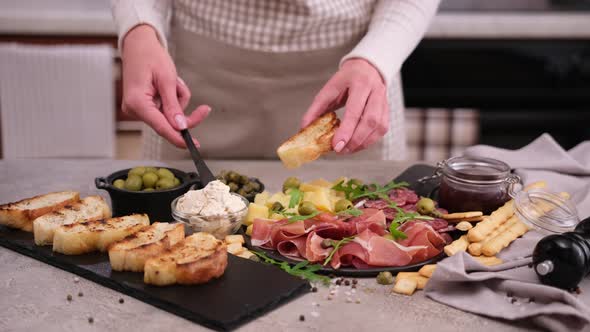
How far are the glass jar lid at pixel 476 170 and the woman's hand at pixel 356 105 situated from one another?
21cm

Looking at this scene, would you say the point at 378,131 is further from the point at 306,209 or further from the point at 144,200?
the point at 144,200

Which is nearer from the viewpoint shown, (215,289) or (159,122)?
(215,289)

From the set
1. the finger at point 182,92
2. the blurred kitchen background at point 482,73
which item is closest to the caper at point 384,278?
the finger at point 182,92

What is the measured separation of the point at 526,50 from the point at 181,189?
2.78 m

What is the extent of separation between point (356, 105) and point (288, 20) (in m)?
0.55

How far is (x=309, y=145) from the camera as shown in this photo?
1753 millimetres

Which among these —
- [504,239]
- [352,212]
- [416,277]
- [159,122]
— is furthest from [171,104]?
[504,239]

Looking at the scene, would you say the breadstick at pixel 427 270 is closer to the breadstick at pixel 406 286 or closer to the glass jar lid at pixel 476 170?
the breadstick at pixel 406 286

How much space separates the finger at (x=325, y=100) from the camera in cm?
183

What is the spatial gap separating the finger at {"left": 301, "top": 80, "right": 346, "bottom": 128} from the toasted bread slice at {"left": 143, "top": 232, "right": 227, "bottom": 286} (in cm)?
52

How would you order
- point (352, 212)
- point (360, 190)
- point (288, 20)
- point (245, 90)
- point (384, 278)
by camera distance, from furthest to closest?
1. point (245, 90)
2. point (288, 20)
3. point (360, 190)
4. point (352, 212)
5. point (384, 278)

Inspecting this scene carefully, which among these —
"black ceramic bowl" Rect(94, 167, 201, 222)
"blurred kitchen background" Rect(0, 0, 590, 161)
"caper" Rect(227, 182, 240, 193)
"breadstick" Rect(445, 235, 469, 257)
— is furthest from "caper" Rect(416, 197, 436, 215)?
"blurred kitchen background" Rect(0, 0, 590, 161)

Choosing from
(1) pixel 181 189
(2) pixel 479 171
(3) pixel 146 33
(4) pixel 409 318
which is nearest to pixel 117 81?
(3) pixel 146 33

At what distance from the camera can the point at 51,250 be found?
1.58m
